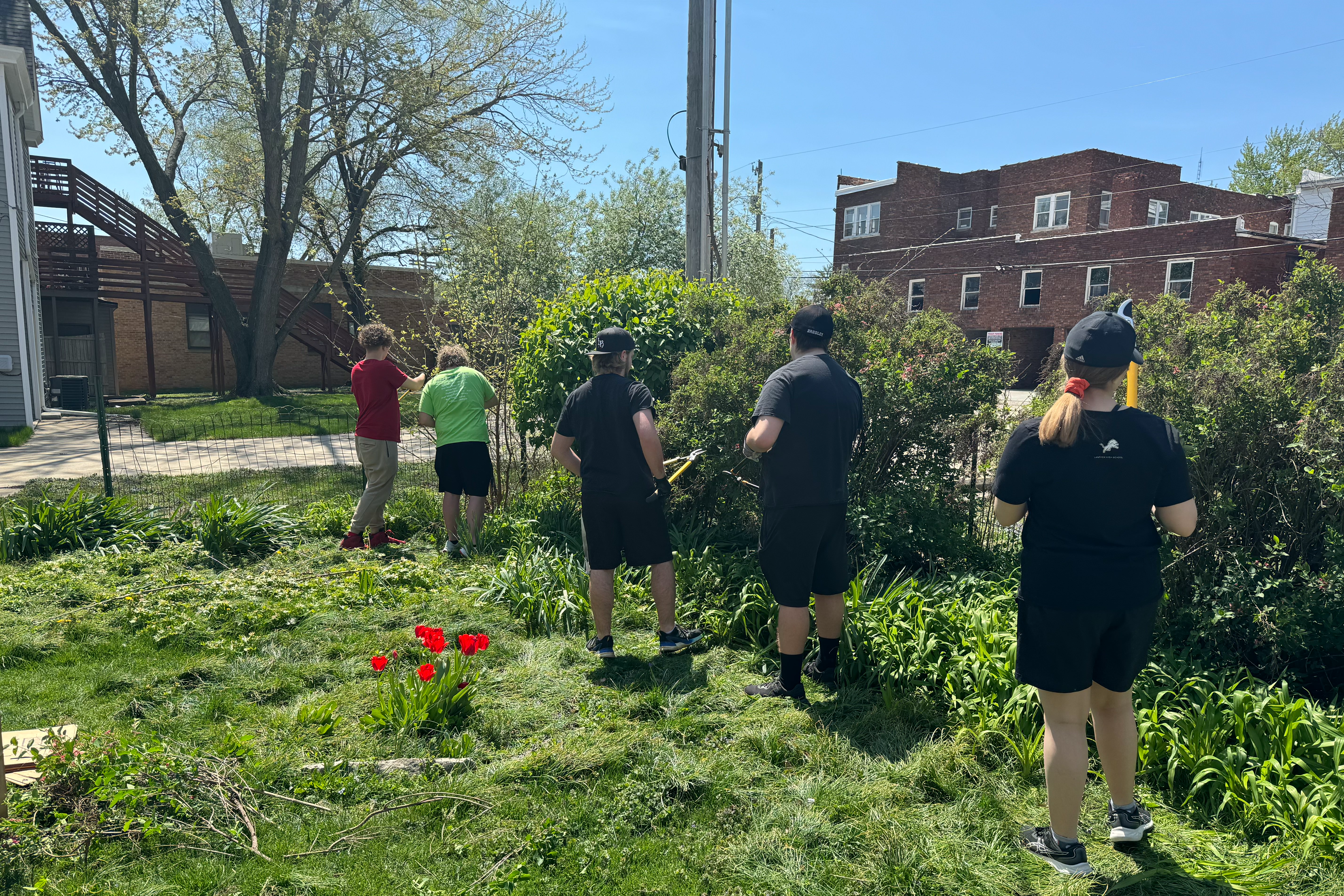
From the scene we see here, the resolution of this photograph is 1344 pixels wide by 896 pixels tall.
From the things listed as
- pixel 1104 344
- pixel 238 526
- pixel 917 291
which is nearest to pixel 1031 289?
pixel 917 291

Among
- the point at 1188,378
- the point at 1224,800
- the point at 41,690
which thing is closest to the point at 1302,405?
the point at 1188,378

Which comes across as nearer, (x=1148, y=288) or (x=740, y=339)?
(x=740, y=339)

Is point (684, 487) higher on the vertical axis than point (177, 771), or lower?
higher

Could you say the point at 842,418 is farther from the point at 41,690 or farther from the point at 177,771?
the point at 41,690

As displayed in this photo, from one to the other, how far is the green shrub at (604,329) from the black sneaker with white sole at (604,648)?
8.58 feet

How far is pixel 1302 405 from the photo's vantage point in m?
3.91

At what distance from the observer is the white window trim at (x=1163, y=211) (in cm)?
3622

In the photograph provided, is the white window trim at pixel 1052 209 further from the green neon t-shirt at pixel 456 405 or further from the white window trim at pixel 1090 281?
the green neon t-shirt at pixel 456 405

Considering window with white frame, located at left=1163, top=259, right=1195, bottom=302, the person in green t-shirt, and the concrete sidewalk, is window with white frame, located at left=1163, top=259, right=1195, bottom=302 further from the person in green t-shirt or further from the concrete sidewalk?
the person in green t-shirt

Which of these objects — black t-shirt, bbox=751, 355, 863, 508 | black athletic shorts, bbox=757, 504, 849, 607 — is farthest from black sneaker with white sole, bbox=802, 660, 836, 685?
black t-shirt, bbox=751, 355, 863, 508

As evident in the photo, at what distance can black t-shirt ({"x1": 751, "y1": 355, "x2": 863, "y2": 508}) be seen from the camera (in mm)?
3865

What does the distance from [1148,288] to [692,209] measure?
91.3 feet

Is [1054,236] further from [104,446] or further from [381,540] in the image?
[104,446]

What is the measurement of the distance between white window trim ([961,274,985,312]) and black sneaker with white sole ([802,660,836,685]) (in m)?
35.4
